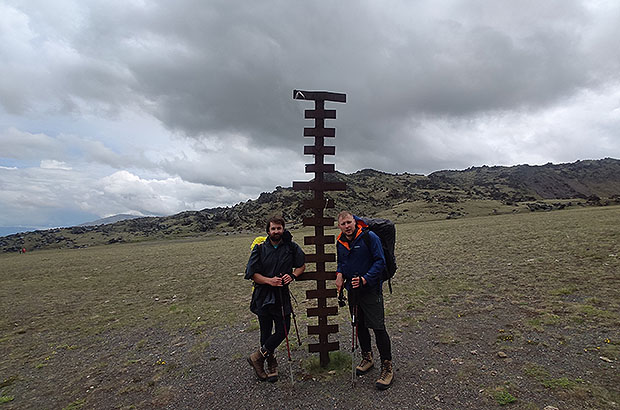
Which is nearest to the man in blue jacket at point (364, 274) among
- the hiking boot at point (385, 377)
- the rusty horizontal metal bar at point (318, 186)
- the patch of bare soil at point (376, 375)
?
the hiking boot at point (385, 377)

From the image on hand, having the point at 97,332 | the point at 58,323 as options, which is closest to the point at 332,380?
the point at 97,332

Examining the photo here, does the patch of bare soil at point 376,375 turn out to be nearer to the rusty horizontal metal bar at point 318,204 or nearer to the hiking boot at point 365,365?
the hiking boot at point 365,365

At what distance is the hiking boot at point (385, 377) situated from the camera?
6152 mm

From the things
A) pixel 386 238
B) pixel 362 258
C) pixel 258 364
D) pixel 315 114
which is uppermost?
pixel 315 114

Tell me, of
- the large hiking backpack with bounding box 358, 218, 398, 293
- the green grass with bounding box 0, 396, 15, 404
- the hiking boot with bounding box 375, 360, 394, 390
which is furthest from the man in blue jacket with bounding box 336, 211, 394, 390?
the green grass with bounding box 0, 396, 15, 404

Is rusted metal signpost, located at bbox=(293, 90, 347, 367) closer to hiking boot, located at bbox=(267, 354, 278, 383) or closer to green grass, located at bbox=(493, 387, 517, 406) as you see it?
hiking boot, located at bbox=(267, 354, 278, 383)

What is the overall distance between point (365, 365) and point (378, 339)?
2.98 ft

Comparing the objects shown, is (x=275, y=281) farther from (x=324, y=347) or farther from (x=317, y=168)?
(x=317, y=168)

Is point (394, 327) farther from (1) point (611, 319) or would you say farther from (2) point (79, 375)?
(2) point (79, 375)

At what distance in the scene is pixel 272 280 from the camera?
6.35 meters

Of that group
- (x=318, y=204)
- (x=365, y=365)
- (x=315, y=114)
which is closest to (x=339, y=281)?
(x=318, y=204)

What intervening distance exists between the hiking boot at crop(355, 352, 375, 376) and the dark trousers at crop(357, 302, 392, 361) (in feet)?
0.38

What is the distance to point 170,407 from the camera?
6.15 m

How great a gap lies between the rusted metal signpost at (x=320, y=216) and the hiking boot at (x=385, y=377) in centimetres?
115
